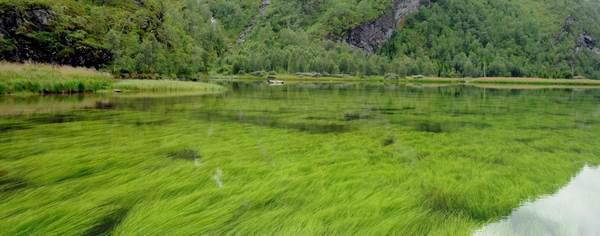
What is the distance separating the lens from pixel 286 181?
703 cm

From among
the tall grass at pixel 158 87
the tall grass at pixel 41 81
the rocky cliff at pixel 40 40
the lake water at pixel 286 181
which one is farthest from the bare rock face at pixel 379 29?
the lake water at pixel 286 181

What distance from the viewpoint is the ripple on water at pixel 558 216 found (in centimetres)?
528

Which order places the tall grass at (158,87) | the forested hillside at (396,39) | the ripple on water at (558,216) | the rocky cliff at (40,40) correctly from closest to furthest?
1. the ripple on water at (558,216)
2. the tall grass at (158,87)
3. the rocky cliff at (40,40)
4. the forested hillside at (396,39)

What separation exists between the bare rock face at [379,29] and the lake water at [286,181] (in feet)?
541

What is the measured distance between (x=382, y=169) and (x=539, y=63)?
186 metres

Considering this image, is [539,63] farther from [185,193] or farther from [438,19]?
[185,193]

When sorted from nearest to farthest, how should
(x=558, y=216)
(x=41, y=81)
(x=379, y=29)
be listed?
(x=558, y=216)
(x=41, y=81)
(x=379, y=29)

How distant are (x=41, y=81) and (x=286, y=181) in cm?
2471

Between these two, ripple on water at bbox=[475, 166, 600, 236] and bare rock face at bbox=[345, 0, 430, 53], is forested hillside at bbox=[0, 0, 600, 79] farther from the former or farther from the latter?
ripple on water at bbox=[475, 166, 600, 236]

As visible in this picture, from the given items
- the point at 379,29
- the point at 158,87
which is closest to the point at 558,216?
the point at 158,87

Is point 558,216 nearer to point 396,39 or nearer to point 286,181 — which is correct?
point 286,181

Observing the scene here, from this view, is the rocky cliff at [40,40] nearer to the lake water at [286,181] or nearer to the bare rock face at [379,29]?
the lake water at [286,181]

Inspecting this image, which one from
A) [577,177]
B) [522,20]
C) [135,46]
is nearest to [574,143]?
[577,177]

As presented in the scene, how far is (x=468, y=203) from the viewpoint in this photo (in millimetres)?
6172
